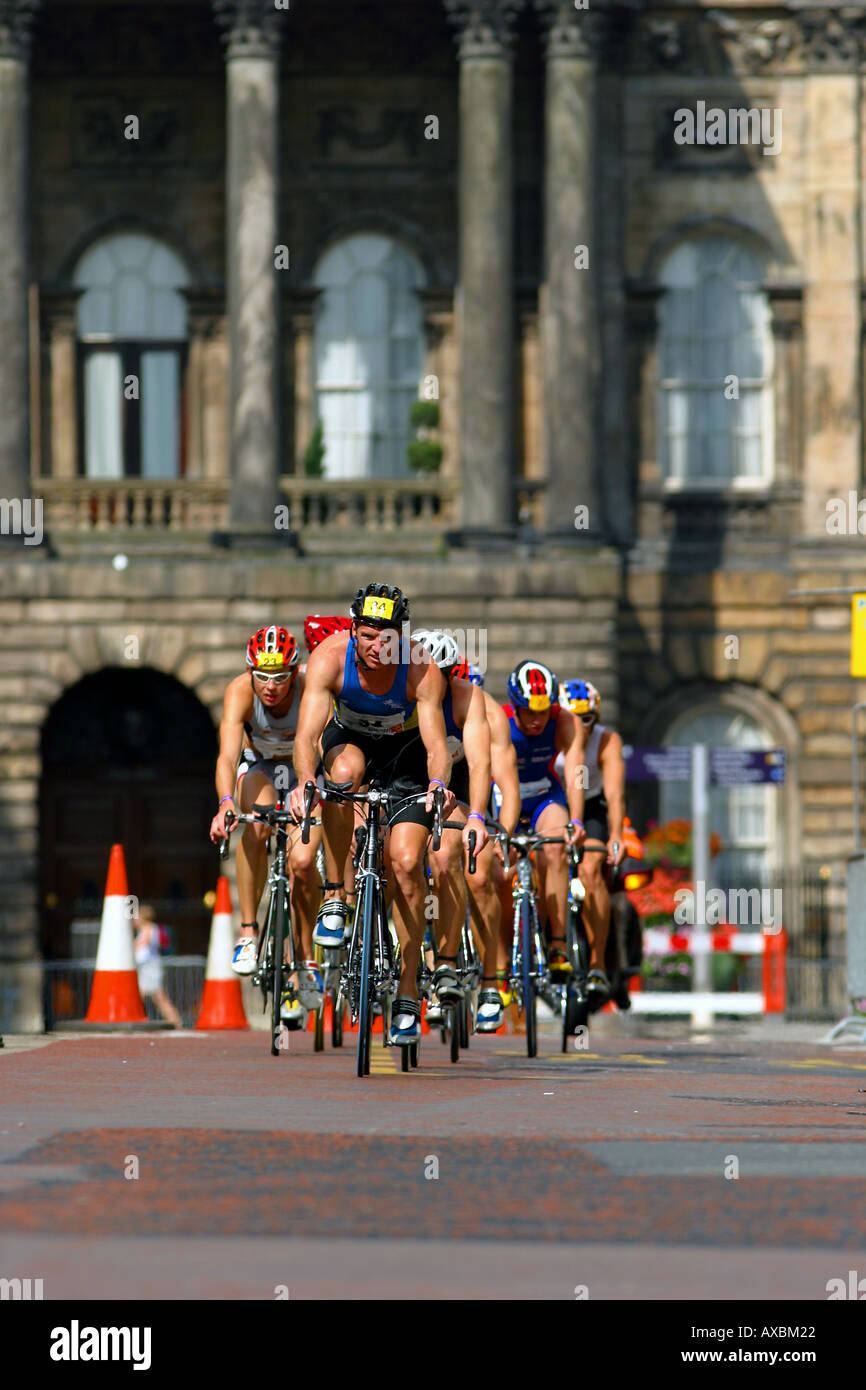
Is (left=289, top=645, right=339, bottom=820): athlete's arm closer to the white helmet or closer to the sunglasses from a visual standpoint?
the white helmet

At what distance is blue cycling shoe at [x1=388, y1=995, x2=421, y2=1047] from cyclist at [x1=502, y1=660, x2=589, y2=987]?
149 inches

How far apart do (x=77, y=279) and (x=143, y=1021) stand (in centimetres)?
1916

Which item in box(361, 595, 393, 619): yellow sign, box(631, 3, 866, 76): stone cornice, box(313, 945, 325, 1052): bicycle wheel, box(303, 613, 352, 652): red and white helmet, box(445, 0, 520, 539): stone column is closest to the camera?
box(361, 595, 393, 619): yellow sign

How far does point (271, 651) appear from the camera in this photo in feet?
54.0

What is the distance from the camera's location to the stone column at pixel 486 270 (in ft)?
116

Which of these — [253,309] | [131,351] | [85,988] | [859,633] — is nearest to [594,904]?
[859,633]

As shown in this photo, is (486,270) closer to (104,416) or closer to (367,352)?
(367,352)

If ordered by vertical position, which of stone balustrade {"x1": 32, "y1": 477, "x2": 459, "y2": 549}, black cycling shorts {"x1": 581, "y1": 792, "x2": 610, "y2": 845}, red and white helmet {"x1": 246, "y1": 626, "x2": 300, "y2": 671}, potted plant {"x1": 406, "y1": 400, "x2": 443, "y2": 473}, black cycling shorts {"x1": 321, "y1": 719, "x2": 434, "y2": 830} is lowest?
black cycling shorts {"x1": 581, "y1": 792, "x2": 610, "y2": 845}

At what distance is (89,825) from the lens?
37.6 meters

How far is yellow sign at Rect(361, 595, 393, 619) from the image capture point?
1376cm

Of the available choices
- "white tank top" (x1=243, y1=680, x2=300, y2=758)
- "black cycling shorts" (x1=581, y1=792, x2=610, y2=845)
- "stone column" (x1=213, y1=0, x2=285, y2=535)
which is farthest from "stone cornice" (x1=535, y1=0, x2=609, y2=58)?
"white tank top" (x1=243, y1=680, x2=300, y2=758)

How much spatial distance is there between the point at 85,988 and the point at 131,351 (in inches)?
366

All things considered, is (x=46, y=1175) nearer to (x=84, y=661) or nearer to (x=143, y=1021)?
(x=143, y=1021)
